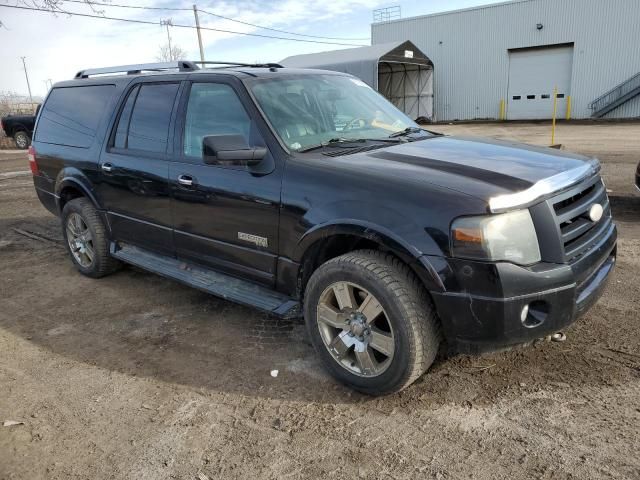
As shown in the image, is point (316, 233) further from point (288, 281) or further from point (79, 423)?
point (79, 423)

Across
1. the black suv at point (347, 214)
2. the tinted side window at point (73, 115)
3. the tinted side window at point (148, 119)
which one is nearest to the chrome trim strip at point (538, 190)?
the black suv at point (347, 214)

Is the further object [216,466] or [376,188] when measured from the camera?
[376,188]

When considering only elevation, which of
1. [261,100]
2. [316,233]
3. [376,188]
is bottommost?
[316,233]

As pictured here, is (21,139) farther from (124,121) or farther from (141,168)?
(141,168)

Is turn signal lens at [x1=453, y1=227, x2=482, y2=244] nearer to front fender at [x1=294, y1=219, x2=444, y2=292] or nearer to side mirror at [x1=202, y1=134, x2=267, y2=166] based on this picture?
front fender at [x1=294, y1=219, x2=444, y2=292]

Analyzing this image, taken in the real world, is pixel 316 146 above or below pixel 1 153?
above

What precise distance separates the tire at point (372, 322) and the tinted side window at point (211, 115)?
118cm

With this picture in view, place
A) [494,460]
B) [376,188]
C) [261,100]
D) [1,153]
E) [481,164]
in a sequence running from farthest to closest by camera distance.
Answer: [1,153], [261,100], [481,164], [376,188], [494,460]

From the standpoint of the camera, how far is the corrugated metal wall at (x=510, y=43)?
28016 mm

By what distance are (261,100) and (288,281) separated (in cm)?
125

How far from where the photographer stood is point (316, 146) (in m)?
3.45

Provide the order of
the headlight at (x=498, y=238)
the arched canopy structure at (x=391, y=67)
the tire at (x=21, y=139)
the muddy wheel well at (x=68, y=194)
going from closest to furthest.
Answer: the headlight at (x=498, y=238)
the muddy wheel well at (x=68, y=194)
the tire at (x=21, y=139)
the arched canopy structure at (x=391, y=67)

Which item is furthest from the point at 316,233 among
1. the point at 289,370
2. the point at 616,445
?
the point at 616,445

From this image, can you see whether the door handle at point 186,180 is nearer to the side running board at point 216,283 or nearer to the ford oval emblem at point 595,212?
the side running board at point 216,283
